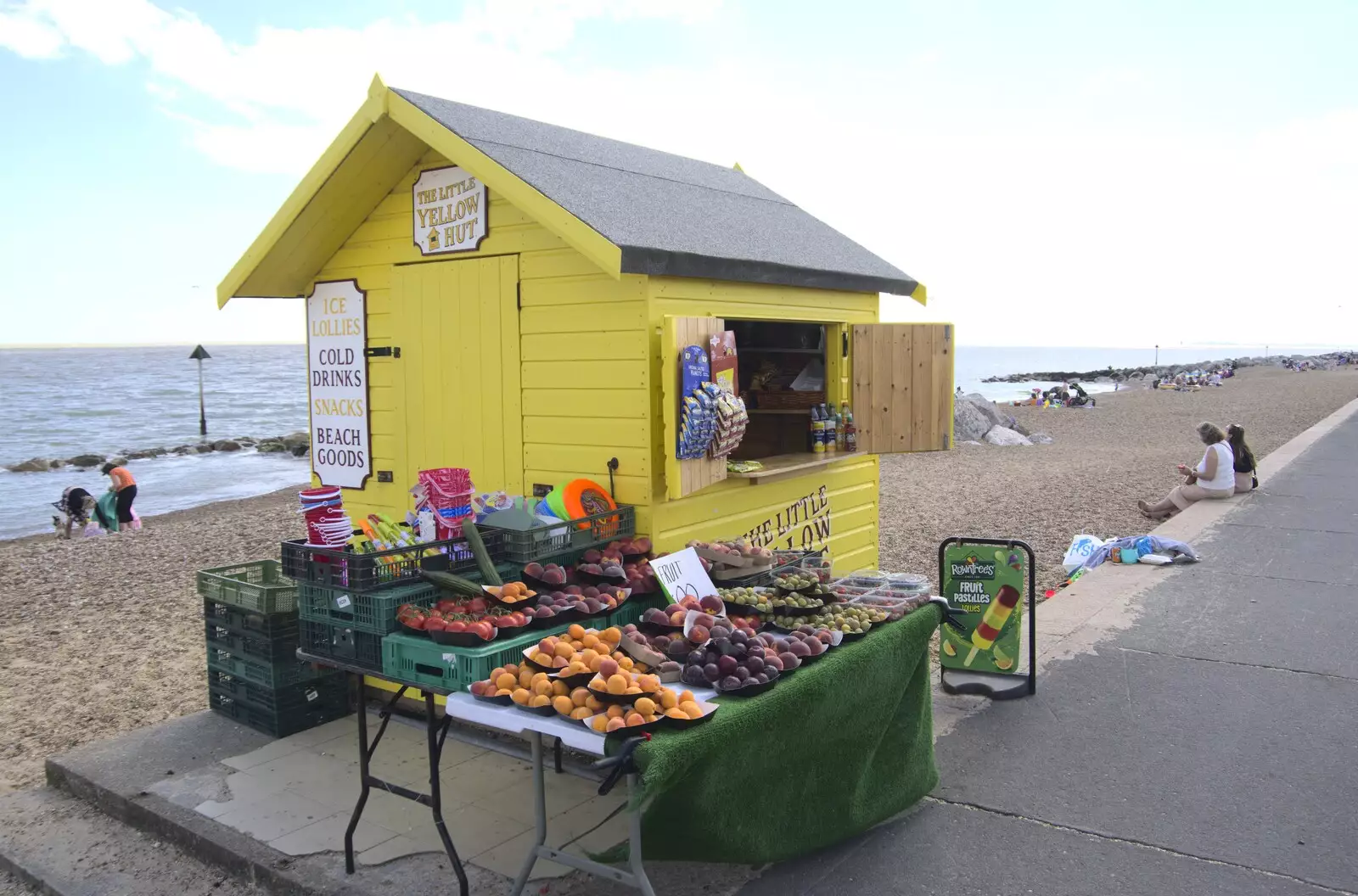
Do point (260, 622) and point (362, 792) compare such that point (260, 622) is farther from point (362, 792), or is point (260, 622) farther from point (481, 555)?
point (481, 555)

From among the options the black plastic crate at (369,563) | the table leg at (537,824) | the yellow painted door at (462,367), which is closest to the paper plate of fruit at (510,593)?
the black plastic crate at (369,563)

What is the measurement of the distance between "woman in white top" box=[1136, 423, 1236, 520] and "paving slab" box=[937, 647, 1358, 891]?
6958 millimetres

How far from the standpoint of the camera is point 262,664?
5.86 m

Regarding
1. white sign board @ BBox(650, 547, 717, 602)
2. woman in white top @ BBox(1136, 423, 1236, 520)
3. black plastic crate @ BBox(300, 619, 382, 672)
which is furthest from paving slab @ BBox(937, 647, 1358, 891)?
woman in white top @ BBox(1136, 423, 1236, 520)

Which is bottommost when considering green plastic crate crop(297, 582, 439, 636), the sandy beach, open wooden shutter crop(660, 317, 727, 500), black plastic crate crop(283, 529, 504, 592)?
the sandy beach

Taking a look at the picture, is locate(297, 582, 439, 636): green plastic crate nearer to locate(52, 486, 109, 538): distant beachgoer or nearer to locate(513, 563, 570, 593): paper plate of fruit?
locate(513, 563, 570, 593): paper plate of fruit

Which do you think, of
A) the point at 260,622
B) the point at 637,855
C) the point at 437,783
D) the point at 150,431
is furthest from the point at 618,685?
the point at 150,431

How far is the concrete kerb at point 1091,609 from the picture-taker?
20.7ft

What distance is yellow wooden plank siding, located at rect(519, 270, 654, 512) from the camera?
17.6 feet

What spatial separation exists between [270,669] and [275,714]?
0.30 metres

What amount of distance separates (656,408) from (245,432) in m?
40.9

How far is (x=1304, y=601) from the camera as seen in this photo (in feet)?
27.7

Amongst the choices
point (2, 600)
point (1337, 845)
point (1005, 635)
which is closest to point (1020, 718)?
point (1005, 635)

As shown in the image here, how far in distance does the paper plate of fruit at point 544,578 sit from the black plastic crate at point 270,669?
1876 millimetres
